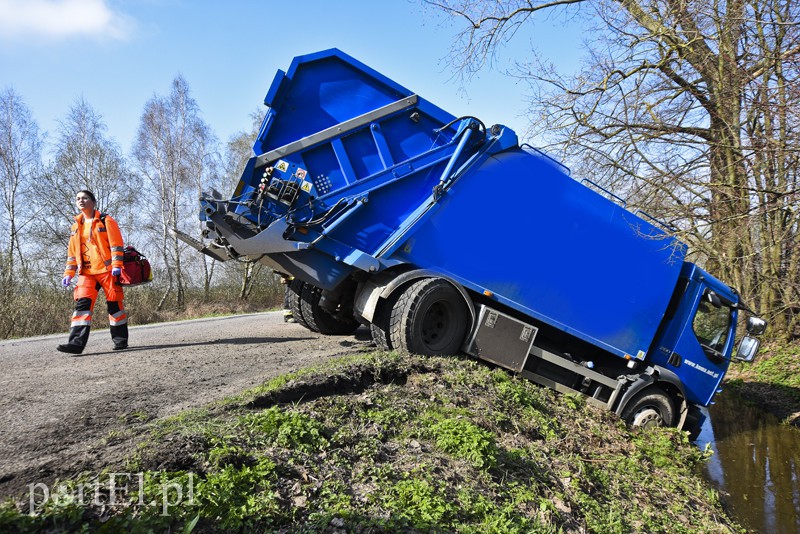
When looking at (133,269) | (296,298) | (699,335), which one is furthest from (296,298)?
(699,335)

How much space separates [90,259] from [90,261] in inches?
1.0

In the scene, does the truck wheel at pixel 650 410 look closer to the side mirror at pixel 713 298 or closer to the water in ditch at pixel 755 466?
the water in ditch at pixel 755 466

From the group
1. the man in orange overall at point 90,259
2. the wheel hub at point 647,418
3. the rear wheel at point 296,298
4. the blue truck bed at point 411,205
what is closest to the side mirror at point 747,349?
the wheel hub at point 647,418

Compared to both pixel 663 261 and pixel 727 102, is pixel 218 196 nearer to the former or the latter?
pixel 663 261

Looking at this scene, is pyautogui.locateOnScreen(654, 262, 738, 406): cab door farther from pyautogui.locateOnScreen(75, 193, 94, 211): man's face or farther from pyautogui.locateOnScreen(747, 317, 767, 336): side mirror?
pyautogui.locateOnScreen(75, 193, 94, 211): man's face

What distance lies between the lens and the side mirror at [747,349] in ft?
22.8

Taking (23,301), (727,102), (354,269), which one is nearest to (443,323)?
(354,269)

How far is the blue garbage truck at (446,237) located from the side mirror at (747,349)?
194mm

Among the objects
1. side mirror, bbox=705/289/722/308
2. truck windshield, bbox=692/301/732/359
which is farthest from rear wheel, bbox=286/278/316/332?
side mirror, bbox=705/289/722/308

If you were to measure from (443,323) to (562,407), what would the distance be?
170 centimetres

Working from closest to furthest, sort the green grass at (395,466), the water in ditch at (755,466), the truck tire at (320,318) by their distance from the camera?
the green grass at (395,466) < the water in ditch at (755,466) < the truck tire at (320,318)

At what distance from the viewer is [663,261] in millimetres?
6875

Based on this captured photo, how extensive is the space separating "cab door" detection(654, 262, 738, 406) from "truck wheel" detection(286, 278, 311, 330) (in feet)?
16.6

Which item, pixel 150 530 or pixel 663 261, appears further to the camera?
pixel 663 261
